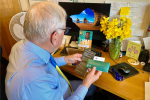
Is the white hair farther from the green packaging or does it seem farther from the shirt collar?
the green packaging

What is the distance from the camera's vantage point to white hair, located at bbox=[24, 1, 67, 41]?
0.54 meters

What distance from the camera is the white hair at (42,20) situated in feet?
1.76

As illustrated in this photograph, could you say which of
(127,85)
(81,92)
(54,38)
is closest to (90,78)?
(81,92)

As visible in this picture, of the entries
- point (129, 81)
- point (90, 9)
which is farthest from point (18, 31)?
point (129, 81)

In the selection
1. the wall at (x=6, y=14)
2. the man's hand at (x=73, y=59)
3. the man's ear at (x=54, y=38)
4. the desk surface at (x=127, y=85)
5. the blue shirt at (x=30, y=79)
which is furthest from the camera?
the wall at (x=6, y=14)

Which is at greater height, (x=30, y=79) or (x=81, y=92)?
(x=30, y=79)

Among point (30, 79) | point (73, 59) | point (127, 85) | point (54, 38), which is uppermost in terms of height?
point (54, 38)

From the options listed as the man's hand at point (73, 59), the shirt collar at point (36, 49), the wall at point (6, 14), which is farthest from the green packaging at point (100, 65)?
the wall at point (6, 14)

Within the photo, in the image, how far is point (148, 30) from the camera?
3.56ft

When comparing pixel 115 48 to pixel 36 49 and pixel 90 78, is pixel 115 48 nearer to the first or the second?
pixel 90 78

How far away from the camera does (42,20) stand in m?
0.53

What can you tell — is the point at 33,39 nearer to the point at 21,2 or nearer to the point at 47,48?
the point at 47,48

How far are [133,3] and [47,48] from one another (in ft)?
3.33

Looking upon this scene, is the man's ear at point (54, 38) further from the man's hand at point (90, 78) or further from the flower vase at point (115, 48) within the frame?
the flower vase at point (115, 48)
